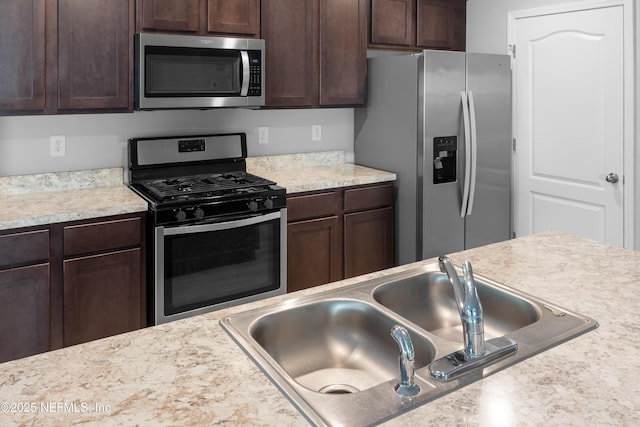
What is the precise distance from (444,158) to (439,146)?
99mm

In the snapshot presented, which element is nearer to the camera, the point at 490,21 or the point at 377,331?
the point at 377,331

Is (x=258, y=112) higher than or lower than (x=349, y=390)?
higher

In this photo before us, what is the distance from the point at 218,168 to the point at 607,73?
103 inches

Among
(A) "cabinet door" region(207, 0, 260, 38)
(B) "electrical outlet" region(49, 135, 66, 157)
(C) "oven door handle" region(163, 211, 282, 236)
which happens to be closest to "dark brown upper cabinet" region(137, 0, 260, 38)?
(A) "cabinet door" region(207, 0, 260, 38)

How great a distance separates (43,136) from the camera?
Answer: 9.45 feet

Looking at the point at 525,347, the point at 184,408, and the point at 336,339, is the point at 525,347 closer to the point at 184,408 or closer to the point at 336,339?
the point at 336,339

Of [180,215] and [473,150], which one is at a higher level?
[473,150]

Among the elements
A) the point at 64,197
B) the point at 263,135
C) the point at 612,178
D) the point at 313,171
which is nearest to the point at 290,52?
the point at 263,135

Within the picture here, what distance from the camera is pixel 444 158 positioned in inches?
137

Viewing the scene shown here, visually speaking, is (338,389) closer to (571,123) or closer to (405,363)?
(405,363)

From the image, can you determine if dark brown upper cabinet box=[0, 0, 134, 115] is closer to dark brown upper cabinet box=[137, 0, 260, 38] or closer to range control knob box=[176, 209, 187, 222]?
dark brown upper cabinet box=[137, 0, 260, 38]

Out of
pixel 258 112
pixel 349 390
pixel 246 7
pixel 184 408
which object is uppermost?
pixel 246 7

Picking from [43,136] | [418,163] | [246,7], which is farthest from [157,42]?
[418,163]

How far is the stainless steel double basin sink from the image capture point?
1.08 metres
